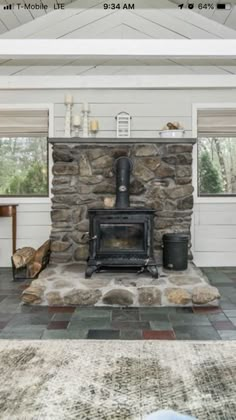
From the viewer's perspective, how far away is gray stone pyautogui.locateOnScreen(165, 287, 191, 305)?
10.8 ft

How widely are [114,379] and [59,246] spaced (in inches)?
100

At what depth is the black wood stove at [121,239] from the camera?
3.79m

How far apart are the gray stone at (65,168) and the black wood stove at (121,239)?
2.35ft

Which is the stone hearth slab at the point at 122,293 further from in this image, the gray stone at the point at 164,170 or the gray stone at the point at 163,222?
the gray stone at the point at 164,170

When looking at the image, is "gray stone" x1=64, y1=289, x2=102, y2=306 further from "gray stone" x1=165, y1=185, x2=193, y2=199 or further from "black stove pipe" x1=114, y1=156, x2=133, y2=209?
"gray stone" x1=165, y1=185, x2=193, y2=199

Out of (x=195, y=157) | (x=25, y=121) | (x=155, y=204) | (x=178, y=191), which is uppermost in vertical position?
(x=25, y=121)

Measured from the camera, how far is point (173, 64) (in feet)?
15.3

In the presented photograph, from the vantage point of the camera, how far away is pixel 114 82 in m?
4.68

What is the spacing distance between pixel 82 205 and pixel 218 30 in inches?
110

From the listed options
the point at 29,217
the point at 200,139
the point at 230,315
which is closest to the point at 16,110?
the point at 29,217

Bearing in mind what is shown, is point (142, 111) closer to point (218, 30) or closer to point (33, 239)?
point (218, 30)

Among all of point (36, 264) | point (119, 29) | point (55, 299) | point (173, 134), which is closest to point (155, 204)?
point (173, 134)

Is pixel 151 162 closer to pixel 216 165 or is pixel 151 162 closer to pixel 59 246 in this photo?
pixel 216 165

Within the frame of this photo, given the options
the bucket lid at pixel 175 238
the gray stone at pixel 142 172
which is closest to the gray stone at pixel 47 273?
the bucket lid at pixel 175 238
